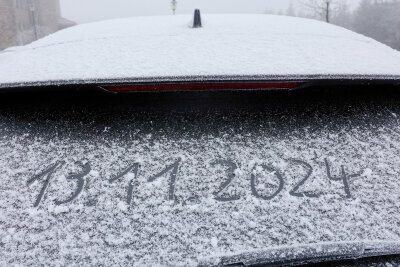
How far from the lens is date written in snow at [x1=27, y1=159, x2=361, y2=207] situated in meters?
0.87

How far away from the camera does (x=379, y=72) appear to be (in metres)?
→ 1.04

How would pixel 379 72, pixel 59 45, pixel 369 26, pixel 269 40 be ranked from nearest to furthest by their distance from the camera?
pixel 379 72, pixel 269 40, pixel 59 45, pixel 369 26

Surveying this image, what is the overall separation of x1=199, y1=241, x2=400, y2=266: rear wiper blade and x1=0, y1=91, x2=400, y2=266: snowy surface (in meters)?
0.01

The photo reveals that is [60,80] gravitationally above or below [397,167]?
above

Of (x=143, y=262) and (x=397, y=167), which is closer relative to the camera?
(x=143, y=262)

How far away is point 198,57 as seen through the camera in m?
1.09

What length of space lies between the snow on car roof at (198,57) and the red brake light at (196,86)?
4cm

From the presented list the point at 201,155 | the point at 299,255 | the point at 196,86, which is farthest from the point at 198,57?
the point at 299,255

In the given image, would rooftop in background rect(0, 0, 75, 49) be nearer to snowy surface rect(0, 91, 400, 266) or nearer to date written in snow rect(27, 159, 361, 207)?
snowy surface rect(0, 91, 400, 266)

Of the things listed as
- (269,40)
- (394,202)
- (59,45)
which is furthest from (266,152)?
(59,45)

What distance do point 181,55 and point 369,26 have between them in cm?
3105

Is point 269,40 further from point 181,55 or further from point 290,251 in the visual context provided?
point 290,251

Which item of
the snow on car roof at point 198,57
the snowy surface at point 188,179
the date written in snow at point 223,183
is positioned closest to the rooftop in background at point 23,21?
the snow on car roof at point 198,57

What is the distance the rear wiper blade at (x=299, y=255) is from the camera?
749 millimetres
